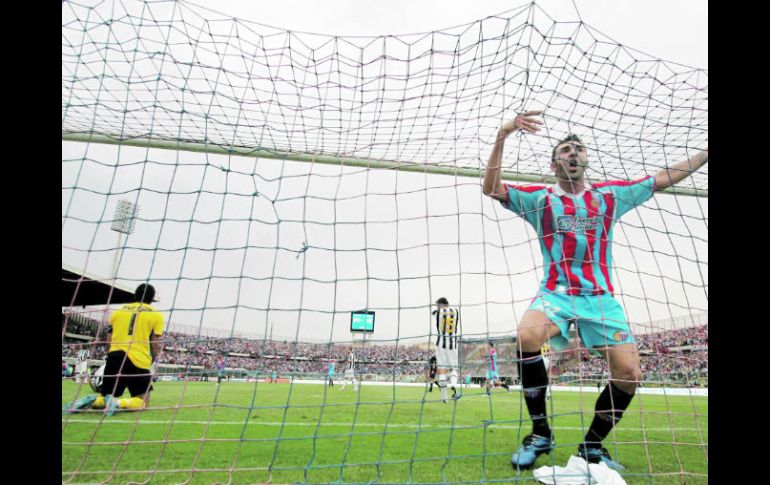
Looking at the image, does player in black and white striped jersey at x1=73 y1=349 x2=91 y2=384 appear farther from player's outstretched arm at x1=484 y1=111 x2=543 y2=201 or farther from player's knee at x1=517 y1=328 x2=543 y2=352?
player's outstretched arm at x1=484 y1=111 x2=543 y2=201

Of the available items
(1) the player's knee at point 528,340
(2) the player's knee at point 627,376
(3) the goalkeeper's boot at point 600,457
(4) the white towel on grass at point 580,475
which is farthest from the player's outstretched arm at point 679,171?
(4) the white towel on grass at point 580,475

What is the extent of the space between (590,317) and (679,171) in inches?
48.8

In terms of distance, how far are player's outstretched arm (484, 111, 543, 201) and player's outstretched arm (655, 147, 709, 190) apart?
107 cm

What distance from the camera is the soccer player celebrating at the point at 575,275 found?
2.84 metres

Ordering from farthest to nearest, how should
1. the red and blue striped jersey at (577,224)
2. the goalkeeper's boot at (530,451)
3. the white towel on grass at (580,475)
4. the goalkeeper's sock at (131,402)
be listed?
1. the goalkeeper's sock at (131,402)
2. the red and blue striped jersey at (577,224)
3. the goalkeeper's boot at (530,451)
4. the white towel on grass at (580,475)

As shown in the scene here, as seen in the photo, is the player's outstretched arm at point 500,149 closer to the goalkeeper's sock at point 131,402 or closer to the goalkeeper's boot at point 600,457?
the goalkeeper's boot at point 600,457

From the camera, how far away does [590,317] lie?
114 inches

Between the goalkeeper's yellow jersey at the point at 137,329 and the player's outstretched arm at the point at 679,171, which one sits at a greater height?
the player's outstretched arm at the point at 679,171

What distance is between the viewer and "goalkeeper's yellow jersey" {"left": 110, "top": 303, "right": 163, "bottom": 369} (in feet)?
16.8

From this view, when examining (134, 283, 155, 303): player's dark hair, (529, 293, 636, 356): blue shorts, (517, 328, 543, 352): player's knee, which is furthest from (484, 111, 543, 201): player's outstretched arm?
(134, 283, 155, 303): player's dark hair

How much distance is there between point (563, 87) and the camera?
3.54 metres

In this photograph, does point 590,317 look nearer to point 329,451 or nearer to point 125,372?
point 329,451

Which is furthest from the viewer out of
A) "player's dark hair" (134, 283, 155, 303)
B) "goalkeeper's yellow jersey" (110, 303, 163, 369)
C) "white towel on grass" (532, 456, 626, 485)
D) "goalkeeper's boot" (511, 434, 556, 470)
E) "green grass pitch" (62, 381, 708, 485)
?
"player's dark hair" (134, 283, 155, 303)
